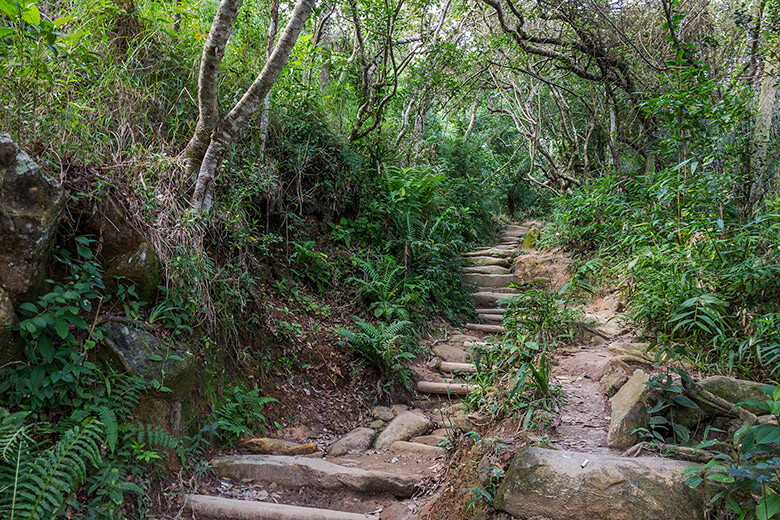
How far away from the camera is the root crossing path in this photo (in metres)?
2.77

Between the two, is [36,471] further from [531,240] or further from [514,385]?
[531,240]

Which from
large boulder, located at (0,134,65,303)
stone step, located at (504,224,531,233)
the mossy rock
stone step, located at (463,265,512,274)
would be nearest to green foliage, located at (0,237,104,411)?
large boulder, located at (0,134,65,303)

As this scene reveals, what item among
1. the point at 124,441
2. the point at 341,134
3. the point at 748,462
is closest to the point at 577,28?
the point at 341,134

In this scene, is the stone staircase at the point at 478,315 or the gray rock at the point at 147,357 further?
the stone staircase at the point at 478,315

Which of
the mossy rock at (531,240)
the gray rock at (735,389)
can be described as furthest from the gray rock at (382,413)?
the mossy rock at (531,240)

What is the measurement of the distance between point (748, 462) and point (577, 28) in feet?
22.5

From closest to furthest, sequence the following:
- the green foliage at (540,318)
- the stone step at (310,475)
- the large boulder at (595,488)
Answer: the large boulder at (595,488) → the stone step at (310,475) → the green foliage at (540,318)

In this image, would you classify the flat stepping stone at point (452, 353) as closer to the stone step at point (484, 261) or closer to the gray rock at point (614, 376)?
the gray rock at point (614, 376)

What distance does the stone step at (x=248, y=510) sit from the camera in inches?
103

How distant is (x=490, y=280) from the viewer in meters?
8.12

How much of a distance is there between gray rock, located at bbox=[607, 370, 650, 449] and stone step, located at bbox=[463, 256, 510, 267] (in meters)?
5.83

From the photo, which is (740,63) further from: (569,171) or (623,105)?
(569,171)

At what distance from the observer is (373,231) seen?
6.60 m

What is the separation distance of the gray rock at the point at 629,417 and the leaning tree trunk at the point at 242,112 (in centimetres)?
360
